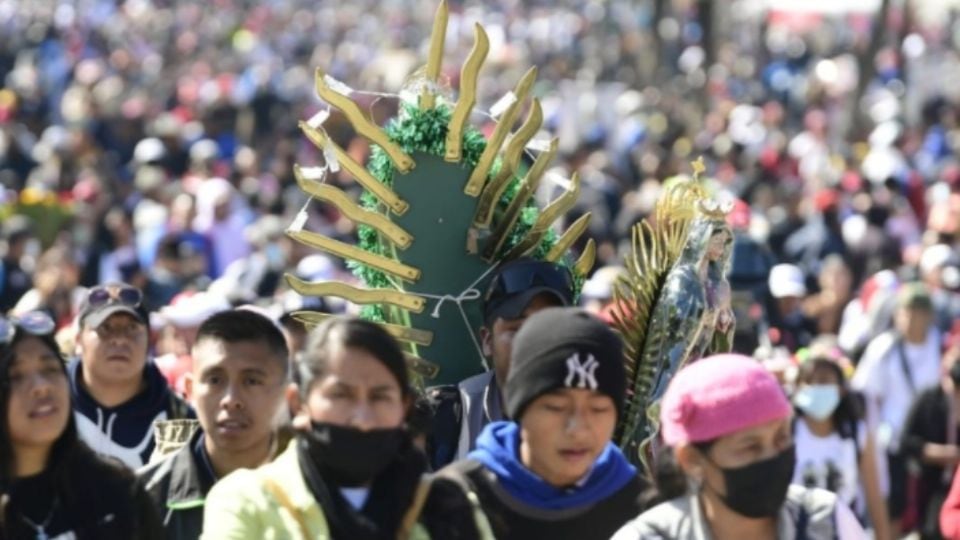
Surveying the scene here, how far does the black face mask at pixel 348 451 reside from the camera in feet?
16.5

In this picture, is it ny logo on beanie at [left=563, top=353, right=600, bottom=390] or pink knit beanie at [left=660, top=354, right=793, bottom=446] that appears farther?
ny logo on beanie at [left=563, top=353, right=600, bottom=390]

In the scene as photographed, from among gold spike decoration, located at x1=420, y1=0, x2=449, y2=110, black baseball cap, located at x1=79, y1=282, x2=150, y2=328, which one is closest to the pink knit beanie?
gold spike decoration, located at x1=420, y1=0, x2=449, y2=110

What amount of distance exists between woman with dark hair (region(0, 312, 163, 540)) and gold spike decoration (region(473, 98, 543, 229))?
1.93 meters

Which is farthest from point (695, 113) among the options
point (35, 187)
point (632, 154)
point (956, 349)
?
point (956, 349)

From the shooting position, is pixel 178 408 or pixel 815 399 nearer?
pixel 178 408

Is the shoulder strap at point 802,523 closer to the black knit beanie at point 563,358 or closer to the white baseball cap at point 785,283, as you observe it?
the black knit beanie at point 563,358

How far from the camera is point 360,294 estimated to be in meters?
7.23

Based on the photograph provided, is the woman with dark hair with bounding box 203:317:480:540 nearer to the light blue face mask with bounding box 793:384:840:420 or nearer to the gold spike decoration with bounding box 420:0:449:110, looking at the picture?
the gold spike decoration with bounding box 420:0:449:110

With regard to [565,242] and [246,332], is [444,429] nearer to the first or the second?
Result: [246,332]

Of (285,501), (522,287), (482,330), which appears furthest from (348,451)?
(482,330)

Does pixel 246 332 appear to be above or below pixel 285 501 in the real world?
above

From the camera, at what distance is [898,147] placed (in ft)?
85.6

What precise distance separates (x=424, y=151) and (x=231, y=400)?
1.26 m

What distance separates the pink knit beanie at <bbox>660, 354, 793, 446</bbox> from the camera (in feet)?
16.9
